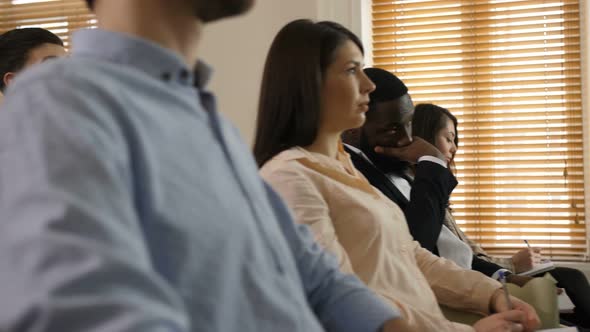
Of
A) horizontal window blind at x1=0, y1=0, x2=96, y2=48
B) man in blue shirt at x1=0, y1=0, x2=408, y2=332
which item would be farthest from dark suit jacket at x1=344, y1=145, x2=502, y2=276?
horizontal window blind at x1=0, y1=0, x2=96, y2=48

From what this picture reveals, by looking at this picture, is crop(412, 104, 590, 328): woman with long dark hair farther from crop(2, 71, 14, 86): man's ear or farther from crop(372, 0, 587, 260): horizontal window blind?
crop(2, 71, 14, 86): man's ear

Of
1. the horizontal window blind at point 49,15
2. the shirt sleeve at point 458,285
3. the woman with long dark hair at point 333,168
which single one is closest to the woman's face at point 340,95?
the woman with long dark hair at point 333,168

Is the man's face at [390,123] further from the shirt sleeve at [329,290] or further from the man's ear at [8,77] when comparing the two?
the shirt sleeve at [329,290]

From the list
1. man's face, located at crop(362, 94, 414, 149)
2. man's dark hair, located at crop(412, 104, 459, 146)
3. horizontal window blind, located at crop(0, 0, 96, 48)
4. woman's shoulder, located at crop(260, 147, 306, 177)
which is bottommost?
man's dark hair, located at crop(412, 104, 459, 146)

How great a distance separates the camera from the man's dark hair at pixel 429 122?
297cm

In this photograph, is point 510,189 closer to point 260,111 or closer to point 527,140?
point 527,140

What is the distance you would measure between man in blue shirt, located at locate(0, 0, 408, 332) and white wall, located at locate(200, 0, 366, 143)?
201 centimetres

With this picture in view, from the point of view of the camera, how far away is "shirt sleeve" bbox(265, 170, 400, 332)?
101 cm

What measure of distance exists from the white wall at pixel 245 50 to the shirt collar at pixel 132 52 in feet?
6.98

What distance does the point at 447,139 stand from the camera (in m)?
2.97

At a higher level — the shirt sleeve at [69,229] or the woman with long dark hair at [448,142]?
the shirt sleeve at [69,229]

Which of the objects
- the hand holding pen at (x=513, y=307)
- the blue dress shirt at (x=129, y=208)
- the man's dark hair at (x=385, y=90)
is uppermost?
the blue dress shirt at (x=129, y=208)

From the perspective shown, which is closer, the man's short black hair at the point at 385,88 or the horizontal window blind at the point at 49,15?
the man's short black hair at the point at 385,88

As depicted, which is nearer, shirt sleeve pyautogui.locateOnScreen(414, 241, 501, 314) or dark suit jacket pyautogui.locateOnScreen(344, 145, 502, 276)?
shirt sleeve pyautogui.locateOnScreen(414, 241, 501, 314)
